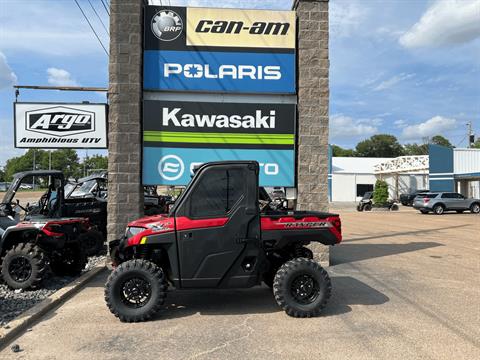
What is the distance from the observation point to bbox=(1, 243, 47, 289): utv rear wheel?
705 cm

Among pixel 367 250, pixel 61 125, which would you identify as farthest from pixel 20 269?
pixel 367 250

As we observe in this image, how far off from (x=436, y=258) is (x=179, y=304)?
7046 mm

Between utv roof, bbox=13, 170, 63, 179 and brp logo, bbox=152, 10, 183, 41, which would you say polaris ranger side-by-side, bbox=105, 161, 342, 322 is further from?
brp logo, bbox=152, 10, 183, 41

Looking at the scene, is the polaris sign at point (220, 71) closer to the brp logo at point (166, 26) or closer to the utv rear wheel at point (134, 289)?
the brp logo at point (166, 26)

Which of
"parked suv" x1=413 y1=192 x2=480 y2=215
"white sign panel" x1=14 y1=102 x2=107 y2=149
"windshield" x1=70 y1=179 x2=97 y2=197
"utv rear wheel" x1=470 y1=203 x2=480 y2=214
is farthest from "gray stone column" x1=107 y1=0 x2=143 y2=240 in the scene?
"utv rear wheel" x1=470 y1=203 x2=480 y2=214

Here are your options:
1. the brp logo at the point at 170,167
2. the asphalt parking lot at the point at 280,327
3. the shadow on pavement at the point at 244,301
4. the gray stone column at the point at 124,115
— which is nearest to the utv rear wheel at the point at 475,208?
the asphalt parking lot at the point at 280,327

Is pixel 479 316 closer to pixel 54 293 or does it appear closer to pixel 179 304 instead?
pixel 179 304

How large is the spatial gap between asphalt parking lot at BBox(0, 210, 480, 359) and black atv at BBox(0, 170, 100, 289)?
2.55 ft

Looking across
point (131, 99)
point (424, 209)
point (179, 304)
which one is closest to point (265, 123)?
point (131, 99)

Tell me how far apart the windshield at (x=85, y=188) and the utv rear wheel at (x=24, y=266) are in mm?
7151

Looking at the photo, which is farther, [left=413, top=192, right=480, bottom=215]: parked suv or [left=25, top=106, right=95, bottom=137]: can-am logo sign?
[left=413, top=192, right=480, bottom=215]: parked suv

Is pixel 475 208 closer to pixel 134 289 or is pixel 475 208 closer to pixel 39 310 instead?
pixel 134 289

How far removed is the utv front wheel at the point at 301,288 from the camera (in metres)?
5.67

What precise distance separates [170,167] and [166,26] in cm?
314
